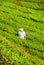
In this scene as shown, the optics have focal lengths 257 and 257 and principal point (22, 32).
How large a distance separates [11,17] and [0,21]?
4.52 meters

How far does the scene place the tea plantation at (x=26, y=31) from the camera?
25677 millimetres

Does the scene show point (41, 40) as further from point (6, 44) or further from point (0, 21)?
point (6, 44)

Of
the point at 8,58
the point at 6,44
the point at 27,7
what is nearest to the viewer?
the point at 8,58

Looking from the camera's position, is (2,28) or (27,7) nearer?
(2,28)

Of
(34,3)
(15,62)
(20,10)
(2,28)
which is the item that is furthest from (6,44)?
(34,3)

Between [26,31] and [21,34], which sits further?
[26,31]

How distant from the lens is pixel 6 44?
27.2 m

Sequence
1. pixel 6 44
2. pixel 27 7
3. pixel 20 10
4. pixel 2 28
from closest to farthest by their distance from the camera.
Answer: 1. pixel 6 44
2. pixel 2 28
3. pixel 20 10
4. pixel 27 7

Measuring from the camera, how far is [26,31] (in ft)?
127

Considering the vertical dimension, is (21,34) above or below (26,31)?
above

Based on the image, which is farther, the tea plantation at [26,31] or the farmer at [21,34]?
the farmer at [21,34]

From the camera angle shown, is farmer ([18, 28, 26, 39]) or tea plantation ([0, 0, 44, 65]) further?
farmer ([18, 28, 26, 39])

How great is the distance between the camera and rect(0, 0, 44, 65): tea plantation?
2568 cm

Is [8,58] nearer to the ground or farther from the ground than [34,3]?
→ farther from the ground
